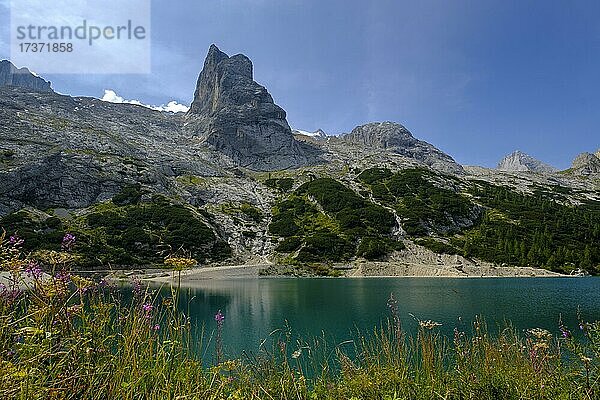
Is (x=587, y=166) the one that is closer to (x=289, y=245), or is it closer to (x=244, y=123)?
(x=244, y=123)

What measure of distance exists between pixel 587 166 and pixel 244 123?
514 ft

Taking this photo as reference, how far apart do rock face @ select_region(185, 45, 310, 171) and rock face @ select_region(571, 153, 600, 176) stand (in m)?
125

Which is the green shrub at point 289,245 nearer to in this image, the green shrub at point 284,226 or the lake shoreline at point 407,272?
the green shrub at point 284,226

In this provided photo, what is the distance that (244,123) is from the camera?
165m

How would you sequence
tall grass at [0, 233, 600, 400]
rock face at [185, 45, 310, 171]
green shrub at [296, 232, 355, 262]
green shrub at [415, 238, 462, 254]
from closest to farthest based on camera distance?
tall grass at [0, 233, 600, 400]
green shrub at [296, 232, 355, 262]
green shrub at [415, 238, 462, 254]
rock face at [185, 45, 310, 171]

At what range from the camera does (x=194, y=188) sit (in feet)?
334

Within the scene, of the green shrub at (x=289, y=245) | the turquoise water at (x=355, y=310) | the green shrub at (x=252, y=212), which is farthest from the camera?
the green shrub at (x=252, y=212)

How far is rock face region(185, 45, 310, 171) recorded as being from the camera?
15725 cm

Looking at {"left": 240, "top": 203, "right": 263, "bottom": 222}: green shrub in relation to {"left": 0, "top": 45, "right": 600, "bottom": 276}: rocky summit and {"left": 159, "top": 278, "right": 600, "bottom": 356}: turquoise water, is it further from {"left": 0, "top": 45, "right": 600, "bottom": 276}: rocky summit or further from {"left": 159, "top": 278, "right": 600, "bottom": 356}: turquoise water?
{"left": 159, "top": 278, "right": 600, "bottom": 356}: turquoise water

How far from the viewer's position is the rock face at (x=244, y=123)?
157250 mm

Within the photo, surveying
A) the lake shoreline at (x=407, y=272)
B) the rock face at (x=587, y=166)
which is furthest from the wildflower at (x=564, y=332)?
the rock face at (x=587, y=166)

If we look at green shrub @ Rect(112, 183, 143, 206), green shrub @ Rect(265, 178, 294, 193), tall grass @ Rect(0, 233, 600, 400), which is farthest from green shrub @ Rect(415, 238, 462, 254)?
tall grass @ Rect(0, 233, 600, 400)

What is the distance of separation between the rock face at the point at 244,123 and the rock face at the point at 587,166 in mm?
124924

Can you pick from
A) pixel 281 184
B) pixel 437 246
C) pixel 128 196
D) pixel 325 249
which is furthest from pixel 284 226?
pixel 128 196
